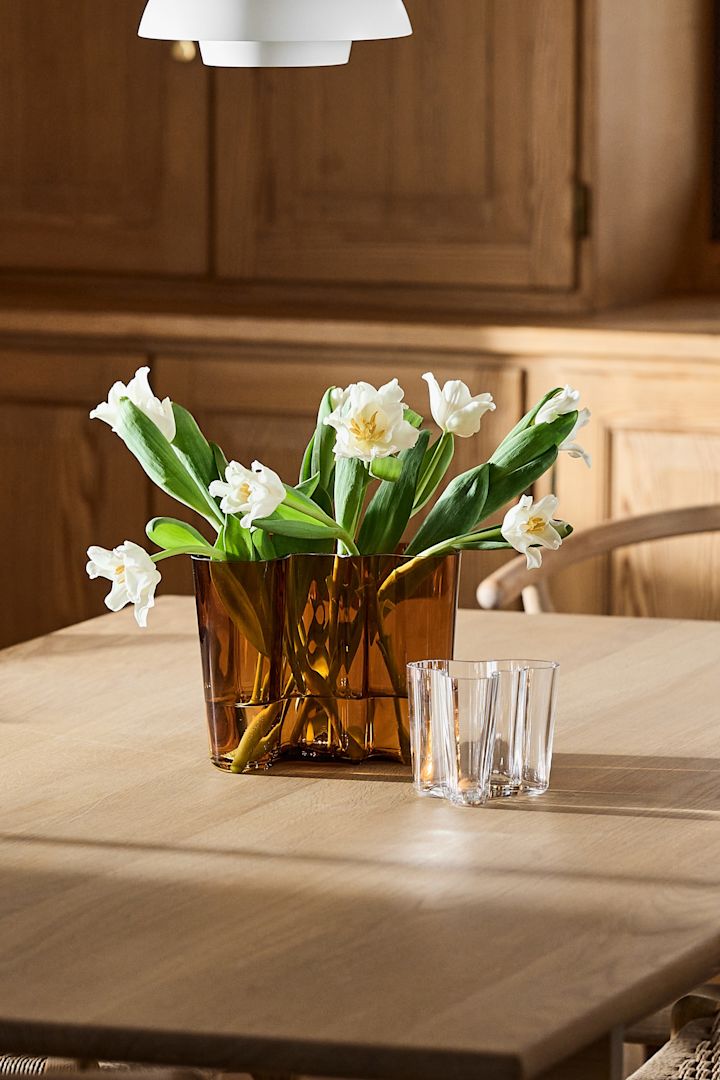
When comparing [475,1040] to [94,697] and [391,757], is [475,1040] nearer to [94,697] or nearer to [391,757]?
[391,757]

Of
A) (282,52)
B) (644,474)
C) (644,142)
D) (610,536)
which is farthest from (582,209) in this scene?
(282,52)

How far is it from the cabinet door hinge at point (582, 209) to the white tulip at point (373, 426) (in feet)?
5.83

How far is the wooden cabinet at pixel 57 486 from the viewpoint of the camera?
3221 mm

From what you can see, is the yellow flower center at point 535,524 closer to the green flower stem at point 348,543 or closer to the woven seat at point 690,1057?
the green flower stem at point 348,543

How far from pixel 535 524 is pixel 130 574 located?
12.2 inches

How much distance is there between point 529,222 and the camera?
3.12m

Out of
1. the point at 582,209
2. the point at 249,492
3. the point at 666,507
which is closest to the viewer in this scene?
the point at 249,492

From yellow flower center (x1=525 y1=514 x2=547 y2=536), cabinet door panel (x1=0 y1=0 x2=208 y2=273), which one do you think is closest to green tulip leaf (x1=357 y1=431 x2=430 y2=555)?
yellow flower center (x1=525 y1=514 x2=547 y2=536)

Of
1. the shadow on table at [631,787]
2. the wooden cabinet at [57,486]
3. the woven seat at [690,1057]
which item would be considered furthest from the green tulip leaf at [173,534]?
the wooden cabinet at [57,486]

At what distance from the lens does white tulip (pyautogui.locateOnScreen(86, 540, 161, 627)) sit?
4.64ft

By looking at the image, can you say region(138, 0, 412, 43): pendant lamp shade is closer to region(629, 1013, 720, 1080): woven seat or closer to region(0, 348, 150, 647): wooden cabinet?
region(629, 1013, 720, 1080): woven seat

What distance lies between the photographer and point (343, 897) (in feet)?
3.90

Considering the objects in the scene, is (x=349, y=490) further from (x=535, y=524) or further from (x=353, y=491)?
(x=535, y=524)

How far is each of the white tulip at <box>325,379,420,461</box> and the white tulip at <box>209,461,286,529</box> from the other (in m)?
0.06
